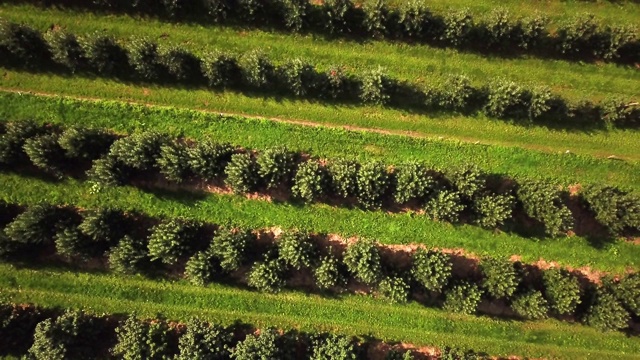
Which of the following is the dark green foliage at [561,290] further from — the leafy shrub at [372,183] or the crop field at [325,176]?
the leafy shrub at [372,183]

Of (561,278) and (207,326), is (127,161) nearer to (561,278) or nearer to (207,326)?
(207,326)

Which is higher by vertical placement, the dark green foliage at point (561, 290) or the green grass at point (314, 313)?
the dark green foliage at point (561, 290)

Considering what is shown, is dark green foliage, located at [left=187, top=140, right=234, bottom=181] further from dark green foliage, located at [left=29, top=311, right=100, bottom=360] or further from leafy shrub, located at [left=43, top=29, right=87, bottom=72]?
dark green foliage, located at [left=29, top=311, right=100, bottom=360]

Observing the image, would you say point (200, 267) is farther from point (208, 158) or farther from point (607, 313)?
point (607, 313)

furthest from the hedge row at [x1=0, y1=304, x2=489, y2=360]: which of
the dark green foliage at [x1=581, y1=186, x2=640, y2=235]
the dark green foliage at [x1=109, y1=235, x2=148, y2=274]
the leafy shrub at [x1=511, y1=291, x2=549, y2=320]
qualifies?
the dark green foliage at [x1=581, y1=186, x2=640, y2=235]

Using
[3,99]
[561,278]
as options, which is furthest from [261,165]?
[561,278]

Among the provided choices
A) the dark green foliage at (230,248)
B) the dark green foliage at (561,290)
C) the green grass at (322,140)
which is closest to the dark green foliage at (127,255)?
the dark green foliage at (230,248)

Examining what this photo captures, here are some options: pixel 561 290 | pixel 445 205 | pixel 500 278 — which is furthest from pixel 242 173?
pixel 561 290
